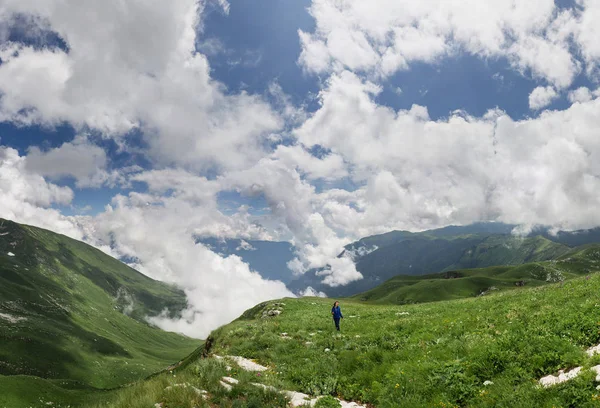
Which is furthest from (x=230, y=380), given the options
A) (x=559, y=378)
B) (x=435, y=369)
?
(x=559, y=378)

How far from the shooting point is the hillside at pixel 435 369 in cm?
1066

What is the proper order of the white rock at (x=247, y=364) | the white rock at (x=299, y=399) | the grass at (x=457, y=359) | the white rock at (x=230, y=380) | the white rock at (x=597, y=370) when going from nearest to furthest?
the white rock at (x=597, y=370)
the grass at (x=457, y=359)
the white rock at (x=299, y=399)
the white rock at (x=230, y=380)
the white rock at (x=247, y=364)

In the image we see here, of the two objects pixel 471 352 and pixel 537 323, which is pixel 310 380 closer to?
pixel 471 352

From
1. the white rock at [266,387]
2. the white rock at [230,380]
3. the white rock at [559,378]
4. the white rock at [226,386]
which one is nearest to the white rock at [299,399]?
the white rock at [266,387]

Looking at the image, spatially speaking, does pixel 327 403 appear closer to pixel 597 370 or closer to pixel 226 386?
pixel 226 386

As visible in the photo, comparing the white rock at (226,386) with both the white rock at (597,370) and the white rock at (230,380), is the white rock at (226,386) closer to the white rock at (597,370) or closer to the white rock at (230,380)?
the white rock at (230,380)

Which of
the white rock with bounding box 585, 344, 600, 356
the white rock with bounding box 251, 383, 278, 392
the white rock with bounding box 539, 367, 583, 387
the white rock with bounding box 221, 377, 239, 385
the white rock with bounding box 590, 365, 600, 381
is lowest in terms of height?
the white rock with bounding box 251, 383, 278, 392

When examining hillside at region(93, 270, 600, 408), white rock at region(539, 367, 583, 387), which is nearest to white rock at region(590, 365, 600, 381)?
hillside at region(93, 270, 600, 408)

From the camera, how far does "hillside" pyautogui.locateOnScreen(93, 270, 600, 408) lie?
10656mm

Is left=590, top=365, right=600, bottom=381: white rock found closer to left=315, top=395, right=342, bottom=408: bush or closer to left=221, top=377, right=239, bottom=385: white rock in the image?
left=315, top=395, right=342, bottom=408: bush

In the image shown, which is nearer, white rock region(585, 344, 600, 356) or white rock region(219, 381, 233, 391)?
white rock region(585, 344, 600, 356)

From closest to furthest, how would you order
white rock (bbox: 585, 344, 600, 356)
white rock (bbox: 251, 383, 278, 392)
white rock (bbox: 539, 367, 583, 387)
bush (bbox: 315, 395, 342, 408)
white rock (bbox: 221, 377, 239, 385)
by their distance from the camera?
white rock (bbox: 539, 367, 583, 387) → white rock (bbox: 585, 344, 600, 356) → bush (bbox: 315, 395, 342, 408) → white rock (bbox: 251, 383, 278, 392) → white rock (bbox: 221, 377, 239, 385)

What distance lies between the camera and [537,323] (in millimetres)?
14789

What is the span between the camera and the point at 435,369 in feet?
41.9
